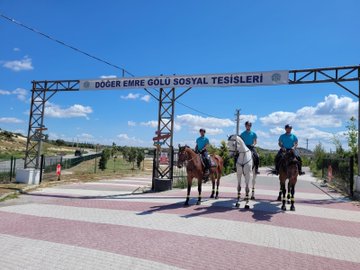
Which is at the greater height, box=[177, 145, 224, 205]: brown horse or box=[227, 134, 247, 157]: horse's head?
box=[227, 134, 247, 157]: horse's head

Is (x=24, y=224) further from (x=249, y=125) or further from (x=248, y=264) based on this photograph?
(x=249, y=125)

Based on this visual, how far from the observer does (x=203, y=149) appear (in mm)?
12820

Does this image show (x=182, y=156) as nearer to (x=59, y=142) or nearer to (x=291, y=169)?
(x=291, y=169)

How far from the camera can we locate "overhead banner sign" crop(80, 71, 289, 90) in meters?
14.8

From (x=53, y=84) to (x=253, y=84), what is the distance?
10.6m

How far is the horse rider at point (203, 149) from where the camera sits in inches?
494

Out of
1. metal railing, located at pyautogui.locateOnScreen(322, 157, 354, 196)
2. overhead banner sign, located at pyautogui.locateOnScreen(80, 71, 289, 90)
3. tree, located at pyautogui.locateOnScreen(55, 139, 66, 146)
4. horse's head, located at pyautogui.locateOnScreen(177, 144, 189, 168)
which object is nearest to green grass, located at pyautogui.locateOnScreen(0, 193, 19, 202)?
overhead banner sign, located at pyautogui.locateOnScreen(80, 71, 289, 90)

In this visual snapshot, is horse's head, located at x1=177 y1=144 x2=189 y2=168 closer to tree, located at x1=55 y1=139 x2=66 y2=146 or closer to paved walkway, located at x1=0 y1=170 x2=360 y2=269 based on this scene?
paved walkway, located at x1=0 y1=170 x2=360 y2=269

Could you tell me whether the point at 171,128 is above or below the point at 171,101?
below

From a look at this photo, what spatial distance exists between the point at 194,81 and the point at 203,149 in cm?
434

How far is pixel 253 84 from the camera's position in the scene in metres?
15.0

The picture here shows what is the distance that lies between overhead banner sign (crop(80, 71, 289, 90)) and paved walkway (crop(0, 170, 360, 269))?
555cm

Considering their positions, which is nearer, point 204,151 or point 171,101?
point 204,151

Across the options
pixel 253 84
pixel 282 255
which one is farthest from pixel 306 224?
pixel 253 84
